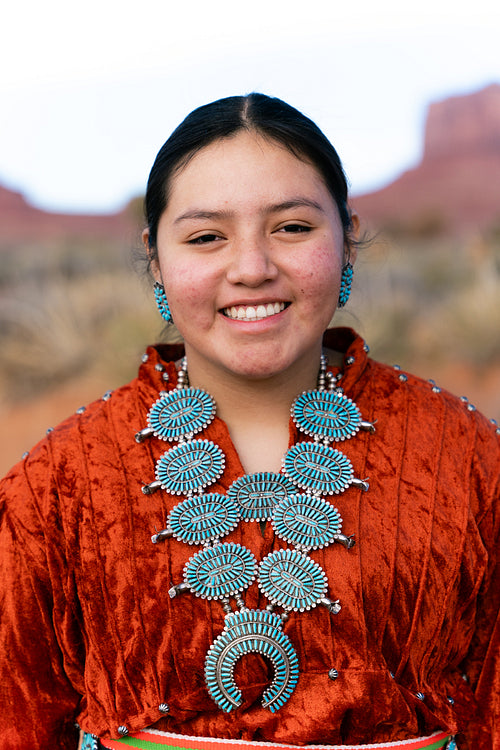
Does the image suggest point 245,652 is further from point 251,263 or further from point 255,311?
point 251,263

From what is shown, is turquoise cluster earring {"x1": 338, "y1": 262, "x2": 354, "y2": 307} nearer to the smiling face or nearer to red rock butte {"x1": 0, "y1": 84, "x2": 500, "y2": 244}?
the smiling face

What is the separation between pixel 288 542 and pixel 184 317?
588mm

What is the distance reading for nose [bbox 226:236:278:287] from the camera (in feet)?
6.23

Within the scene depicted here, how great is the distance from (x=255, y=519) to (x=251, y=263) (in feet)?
1.99

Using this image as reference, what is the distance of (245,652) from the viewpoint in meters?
1.89

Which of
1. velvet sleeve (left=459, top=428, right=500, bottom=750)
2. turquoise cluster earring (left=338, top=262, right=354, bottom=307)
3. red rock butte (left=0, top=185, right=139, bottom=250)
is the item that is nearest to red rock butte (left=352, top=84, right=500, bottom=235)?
red rock butte (left=0, top=185, right=139, bottom=250)

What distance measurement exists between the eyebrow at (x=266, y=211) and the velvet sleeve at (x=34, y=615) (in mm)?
678

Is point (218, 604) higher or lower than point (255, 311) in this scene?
lower

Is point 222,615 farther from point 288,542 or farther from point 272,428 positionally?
point 272,428

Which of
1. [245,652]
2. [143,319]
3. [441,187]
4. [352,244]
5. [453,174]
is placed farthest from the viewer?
[453,174]

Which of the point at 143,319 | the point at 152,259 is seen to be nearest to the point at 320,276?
the point at 152,259

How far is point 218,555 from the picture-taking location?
194cm

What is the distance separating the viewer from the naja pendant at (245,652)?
6.19ft

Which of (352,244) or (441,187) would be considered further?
(441,187)
